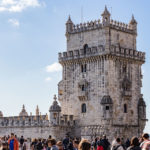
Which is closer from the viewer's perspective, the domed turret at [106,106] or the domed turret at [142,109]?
the domed turret at [106,106]

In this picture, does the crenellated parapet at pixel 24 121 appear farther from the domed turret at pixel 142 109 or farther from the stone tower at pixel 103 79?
the domed turret at pixel 142 109

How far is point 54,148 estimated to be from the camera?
17.4 meters

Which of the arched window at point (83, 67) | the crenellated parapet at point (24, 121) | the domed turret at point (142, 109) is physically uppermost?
the arched window at point (83, 67)

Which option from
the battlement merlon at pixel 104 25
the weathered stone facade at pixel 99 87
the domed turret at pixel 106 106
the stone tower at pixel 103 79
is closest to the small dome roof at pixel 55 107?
the weathered stone facade at pixel 99 87

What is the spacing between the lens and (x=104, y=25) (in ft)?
175

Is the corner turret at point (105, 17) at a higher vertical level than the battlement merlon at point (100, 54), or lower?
higher

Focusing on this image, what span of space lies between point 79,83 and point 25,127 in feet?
28.8

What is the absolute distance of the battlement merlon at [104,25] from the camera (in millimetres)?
53406

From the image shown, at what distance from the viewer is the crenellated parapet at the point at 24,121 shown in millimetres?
54094

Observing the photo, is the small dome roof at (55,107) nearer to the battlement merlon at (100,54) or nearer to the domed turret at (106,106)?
the domed turret at (106,106)

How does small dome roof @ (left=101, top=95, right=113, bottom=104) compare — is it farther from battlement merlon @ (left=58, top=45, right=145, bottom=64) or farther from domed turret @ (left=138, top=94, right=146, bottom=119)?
domed turret @ (left=138, top=94, right=146, bottom=119)

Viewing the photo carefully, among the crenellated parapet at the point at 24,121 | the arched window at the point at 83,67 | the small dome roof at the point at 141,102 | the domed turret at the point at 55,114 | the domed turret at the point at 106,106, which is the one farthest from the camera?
the small dome roof at the point at 141,102

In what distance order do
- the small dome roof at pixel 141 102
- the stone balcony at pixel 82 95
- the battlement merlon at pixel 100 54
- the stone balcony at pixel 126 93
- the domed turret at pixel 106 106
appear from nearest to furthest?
the domed turret at pixel 106 106, the battlement merlon at pixel 100 54, the stone balcony at pixel 126 93, the stone balcony at pixel 82 95, the small dome roof at pixel 141 102

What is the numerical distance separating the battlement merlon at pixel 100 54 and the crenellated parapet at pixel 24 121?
315 inches
